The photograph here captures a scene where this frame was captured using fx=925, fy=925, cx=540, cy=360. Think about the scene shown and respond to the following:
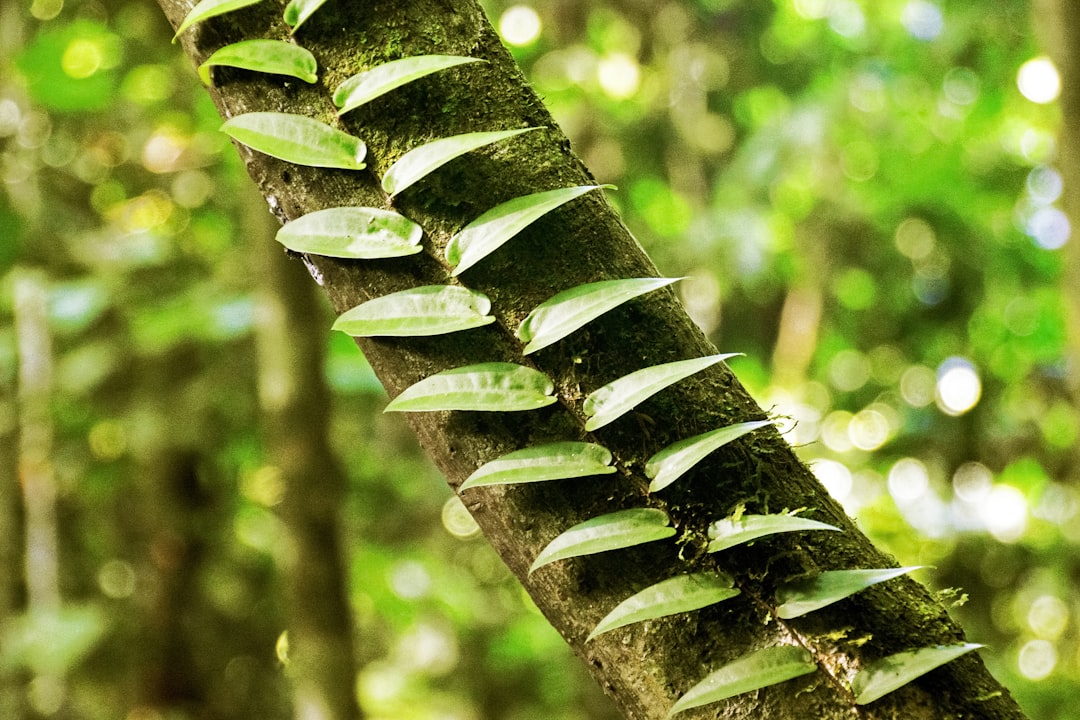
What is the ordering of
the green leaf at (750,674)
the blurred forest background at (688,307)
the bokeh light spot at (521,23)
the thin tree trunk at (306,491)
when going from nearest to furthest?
the green leaf at (750,674) → the thin tree trunk at (306,491) → the blurred forest background at (688,307) → the bokeh light spot at (521,23)

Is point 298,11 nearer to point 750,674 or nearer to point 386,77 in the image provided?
point 386,77

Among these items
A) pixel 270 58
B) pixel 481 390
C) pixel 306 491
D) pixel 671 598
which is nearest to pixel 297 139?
pixel 270 58

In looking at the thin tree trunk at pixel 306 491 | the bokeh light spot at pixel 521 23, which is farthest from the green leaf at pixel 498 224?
the bokeh light spot at pixel 521 23

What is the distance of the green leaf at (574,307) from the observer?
474mm

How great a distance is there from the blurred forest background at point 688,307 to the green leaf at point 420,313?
138 centimetres

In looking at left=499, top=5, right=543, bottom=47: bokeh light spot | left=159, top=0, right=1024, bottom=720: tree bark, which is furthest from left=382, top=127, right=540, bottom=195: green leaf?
left=499, top=5, right=543, bottom=47: bokeh light spot

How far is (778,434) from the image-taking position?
0.52 m

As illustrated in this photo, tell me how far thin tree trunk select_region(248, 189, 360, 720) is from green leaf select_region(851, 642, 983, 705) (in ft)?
3.65

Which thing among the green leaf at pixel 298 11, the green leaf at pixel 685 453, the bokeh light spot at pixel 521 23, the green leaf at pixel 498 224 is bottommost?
the green leaf at pixel 685 453

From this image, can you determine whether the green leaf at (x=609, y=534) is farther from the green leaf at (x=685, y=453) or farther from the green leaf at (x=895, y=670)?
the green leaf at (x=895, y=670)

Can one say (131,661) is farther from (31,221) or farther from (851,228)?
(851,228)

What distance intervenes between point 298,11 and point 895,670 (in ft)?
1.53

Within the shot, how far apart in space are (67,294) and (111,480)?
1.18 metres

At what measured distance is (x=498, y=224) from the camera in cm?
49
